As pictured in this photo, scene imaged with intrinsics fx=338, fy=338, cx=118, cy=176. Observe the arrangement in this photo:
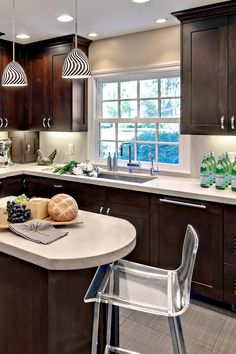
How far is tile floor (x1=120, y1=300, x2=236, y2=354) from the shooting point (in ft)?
7.50

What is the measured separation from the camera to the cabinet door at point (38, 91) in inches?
169

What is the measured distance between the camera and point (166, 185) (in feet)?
10.1

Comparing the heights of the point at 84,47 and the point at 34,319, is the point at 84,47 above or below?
above

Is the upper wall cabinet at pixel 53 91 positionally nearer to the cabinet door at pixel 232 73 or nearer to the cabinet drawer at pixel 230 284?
the cabinet door at pixel 232 73

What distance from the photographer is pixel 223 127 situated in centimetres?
292

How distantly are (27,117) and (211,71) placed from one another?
2.57 m

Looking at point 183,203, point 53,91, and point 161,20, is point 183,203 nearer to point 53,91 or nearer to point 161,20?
point 161,20

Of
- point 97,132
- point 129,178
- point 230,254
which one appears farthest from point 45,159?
point 230,254

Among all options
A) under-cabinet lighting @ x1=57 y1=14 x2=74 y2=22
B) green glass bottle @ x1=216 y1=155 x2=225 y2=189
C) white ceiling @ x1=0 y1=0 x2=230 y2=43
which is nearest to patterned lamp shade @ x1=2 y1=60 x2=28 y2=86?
white ceiling @ x1=0 y1=0 x2=230 y2=43

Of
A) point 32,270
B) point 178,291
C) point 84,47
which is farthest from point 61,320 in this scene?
point 84,47

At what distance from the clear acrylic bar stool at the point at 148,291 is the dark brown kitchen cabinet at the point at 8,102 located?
9.89ft

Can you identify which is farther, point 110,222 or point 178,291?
point 110,222

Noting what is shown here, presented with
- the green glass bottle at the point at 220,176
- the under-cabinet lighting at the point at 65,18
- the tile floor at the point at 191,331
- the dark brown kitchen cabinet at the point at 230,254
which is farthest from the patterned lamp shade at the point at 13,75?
the tile floor at the point at 191,331

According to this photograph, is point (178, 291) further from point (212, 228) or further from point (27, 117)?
point (27, 117)
